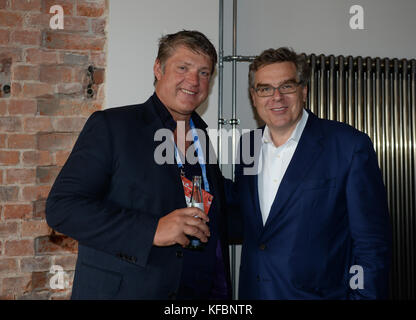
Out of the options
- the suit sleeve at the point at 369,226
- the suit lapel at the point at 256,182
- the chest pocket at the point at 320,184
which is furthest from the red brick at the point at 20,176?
the suit sleeve at the point at 369,226

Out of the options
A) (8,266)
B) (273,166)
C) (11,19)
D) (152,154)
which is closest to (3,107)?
(11,19)

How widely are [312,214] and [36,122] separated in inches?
68.6

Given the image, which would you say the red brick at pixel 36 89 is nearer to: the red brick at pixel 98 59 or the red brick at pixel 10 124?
Answer: the red brick at pixel 10 124

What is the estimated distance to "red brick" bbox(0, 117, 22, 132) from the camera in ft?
7.12

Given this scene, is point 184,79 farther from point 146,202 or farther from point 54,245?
point 54,245

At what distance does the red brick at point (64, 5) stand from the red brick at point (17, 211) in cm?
125

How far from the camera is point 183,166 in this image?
1.57 metres

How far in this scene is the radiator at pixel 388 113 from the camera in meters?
2.67

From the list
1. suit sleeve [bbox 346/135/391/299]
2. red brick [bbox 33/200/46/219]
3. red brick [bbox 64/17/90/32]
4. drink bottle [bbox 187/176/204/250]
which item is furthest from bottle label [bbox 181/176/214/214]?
red brick [bbox 64/17/90/32]

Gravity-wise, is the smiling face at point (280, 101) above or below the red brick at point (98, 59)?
below

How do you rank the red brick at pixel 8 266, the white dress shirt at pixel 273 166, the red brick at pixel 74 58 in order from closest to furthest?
the white dress shirt at pixel 273 166 → the red brick at pixel 8 266 → the red brick at pixel 74 58

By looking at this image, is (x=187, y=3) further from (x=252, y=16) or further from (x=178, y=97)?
(x=178, y=97)

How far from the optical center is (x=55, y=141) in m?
2.22
